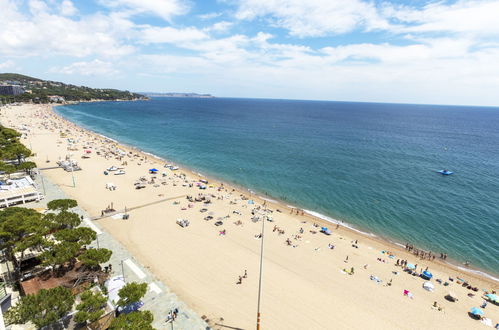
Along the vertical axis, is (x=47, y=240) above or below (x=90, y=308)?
above

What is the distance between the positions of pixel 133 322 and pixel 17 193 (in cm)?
3245

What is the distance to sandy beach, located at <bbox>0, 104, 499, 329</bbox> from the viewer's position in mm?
22250

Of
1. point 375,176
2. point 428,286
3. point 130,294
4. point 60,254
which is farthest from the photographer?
point 375,176

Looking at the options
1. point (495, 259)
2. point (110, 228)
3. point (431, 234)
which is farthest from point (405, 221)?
point (110, 228)

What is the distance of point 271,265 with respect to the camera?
92.8ft

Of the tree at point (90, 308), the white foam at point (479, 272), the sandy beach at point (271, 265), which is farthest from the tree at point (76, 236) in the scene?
the white foam at point (479, 272)

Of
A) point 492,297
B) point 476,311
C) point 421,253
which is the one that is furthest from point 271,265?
point 492,297

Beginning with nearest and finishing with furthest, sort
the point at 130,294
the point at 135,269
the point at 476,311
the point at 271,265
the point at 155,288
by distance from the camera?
the point at 130,294 → the point at 155,288 → the point at 476,311 → the point at 135,269 → the point at 271,265

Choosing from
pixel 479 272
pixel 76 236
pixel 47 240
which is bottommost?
pixel 479 272

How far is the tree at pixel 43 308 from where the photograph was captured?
46.9 feet

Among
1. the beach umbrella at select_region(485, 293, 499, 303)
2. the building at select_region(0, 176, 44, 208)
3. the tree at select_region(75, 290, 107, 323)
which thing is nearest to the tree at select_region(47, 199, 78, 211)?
the building at select_region(0, 176, 44, 208)

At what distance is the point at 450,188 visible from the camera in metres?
56.3

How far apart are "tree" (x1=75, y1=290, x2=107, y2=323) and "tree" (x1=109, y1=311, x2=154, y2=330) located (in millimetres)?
1551

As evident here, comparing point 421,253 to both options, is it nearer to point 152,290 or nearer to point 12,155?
point 152,290
